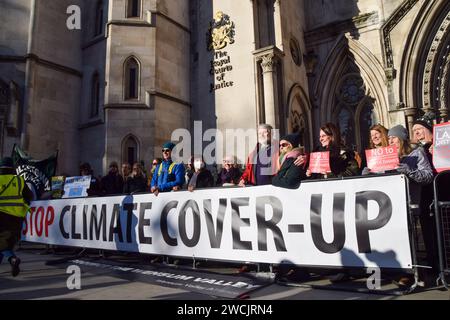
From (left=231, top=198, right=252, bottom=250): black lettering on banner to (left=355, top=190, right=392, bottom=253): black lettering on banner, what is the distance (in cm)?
143

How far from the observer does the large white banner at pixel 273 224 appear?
→ 348 centimetres

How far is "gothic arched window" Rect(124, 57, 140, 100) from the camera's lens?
39.1 ft

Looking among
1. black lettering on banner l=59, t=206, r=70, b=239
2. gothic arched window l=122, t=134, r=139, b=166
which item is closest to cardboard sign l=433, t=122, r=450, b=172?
black lettering on banner l=59, t=206, r=70, b=239

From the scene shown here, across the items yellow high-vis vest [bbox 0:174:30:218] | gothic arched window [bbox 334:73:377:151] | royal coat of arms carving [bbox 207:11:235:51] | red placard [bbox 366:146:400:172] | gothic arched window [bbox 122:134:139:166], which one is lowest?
yellow high-vis vest [bbox 0:174:30:218]

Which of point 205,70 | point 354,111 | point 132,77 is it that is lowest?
point 354,111

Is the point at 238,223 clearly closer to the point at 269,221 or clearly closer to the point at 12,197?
the point at 269,221

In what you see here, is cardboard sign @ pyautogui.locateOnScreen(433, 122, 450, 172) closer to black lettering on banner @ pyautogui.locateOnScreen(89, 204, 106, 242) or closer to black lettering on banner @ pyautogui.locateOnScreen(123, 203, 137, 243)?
black lettering on banner @ pyautogui.locateOnScreen(123, 203, 137, 243)

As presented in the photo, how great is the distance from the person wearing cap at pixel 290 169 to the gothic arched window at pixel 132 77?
882 centimetres

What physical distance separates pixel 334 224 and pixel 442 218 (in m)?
1.14

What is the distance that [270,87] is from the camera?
1038cm

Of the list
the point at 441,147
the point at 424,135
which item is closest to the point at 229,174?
the point at 424,135

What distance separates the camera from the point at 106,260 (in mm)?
6074

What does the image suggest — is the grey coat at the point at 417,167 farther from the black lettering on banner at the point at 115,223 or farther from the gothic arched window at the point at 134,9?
the gothic arched window at the point at 134,9

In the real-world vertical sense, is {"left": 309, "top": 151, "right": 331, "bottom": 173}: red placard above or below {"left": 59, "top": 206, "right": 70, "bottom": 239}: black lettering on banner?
above
